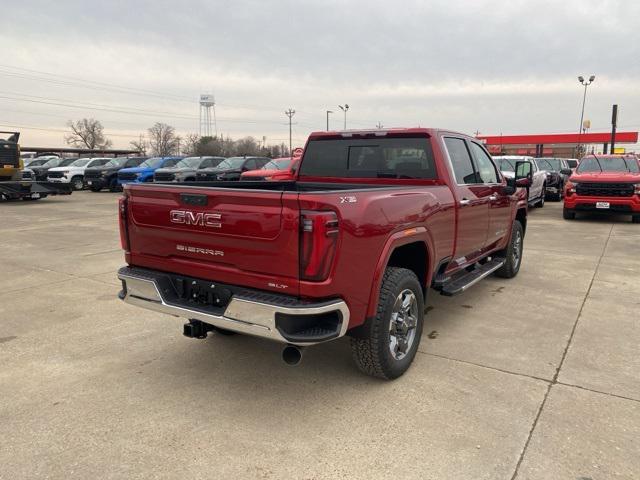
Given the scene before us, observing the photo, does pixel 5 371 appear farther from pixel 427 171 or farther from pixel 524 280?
pixel 524 280

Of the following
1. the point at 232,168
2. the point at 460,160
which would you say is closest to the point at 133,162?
the point at 232,168

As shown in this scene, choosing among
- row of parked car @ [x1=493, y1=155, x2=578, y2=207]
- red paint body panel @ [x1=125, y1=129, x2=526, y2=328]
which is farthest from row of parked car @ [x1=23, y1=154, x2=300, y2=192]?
red paint body panel @ [x1=125, y1=129, x2=526, y2=328]

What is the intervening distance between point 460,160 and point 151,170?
66.9 feet

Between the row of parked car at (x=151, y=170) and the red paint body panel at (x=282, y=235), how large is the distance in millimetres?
13064

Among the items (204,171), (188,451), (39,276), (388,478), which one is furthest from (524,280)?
(204,171)

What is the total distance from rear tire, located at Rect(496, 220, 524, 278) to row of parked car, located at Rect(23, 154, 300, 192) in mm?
10716

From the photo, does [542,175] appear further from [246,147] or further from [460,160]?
[246,147]

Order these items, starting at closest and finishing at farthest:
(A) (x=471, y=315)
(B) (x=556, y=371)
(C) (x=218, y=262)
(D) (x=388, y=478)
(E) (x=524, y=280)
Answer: (D) (x=388, y=478) < (C) (x=218, y=262) < (B) (x=556, y=371) < (A) (x=471, y=315) < (E) (x=524, y=280)

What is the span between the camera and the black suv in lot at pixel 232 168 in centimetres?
1973

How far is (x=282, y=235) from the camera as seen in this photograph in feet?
9.41

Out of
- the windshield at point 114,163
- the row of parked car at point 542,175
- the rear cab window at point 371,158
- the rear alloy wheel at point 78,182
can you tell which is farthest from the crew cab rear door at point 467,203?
the rear alloy wheel at point 78,182

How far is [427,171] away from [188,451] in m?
3.05

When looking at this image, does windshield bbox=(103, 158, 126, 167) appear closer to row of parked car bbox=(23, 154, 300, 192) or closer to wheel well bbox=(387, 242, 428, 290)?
row of parked car bbox=(23, 154, 300, 192)

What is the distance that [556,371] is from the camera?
3.81 m
